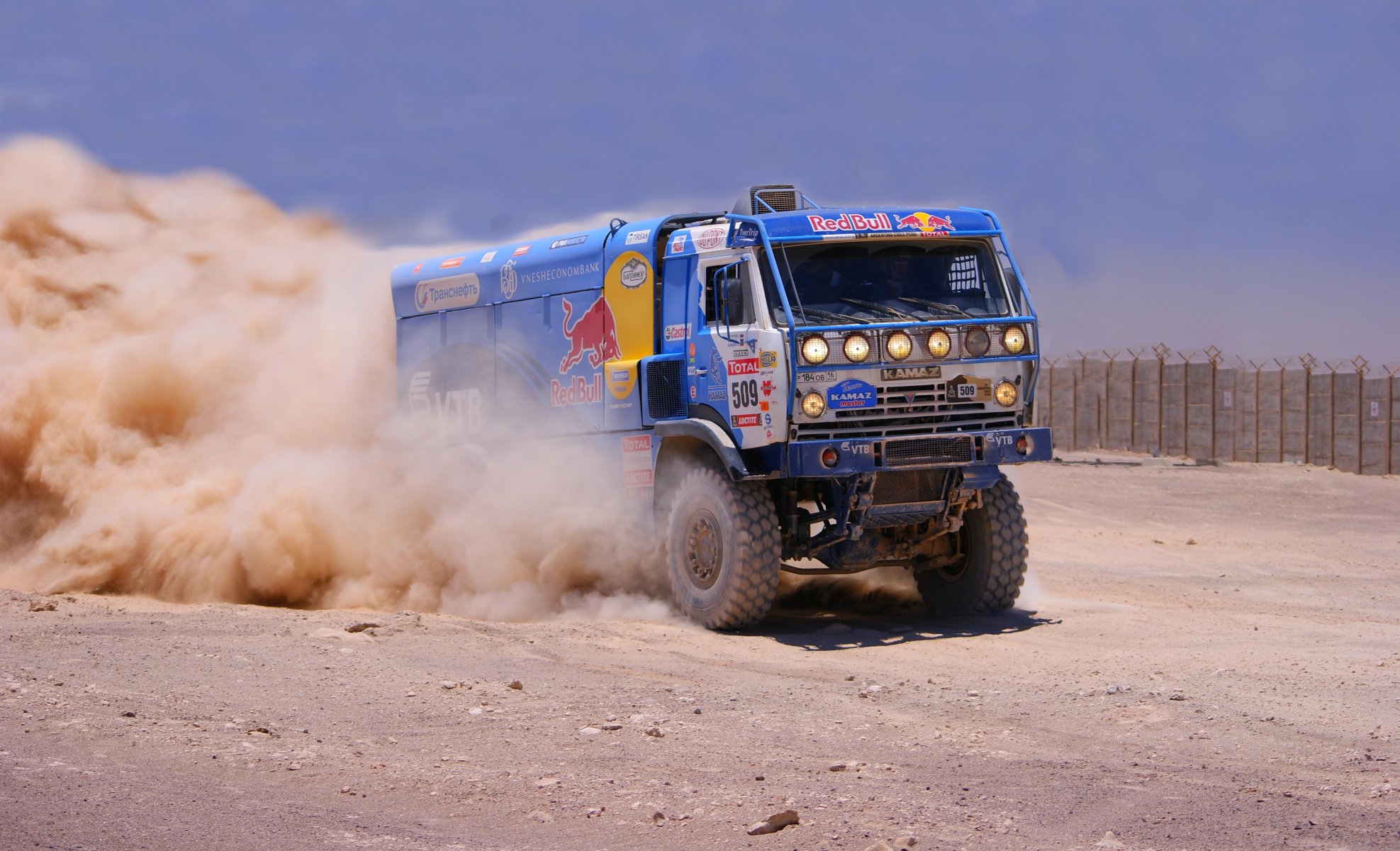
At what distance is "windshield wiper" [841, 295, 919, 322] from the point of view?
34.7 ft

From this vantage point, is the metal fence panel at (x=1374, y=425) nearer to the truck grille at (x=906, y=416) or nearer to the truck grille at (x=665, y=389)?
the truck grille at (x=906, y=416)

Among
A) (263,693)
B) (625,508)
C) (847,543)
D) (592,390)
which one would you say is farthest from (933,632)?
(263,693)

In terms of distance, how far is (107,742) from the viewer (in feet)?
21.9

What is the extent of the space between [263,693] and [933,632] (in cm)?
530

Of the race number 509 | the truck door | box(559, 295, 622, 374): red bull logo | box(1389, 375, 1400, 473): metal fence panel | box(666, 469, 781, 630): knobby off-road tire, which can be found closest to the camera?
the truck door

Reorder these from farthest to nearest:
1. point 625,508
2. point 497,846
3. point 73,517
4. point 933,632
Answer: point 73,517
point 625,508
point 933,632
point 497,846

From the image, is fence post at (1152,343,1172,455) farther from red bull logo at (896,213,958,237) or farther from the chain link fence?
red bull logo at (896,213,958,237)

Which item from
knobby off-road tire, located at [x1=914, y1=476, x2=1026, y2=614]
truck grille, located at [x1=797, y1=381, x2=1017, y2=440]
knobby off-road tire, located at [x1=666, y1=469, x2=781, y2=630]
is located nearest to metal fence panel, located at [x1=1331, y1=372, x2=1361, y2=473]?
knobby off-road tire, located at [x1=914, y1=476, x2=1026, y2=614]

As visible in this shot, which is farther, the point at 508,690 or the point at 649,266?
the point at 649,266

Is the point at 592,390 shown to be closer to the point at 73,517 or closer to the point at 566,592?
the point at 566,592

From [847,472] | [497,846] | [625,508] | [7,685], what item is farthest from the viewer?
[625,508]

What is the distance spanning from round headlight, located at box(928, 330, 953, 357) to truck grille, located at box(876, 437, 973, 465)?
25.1 inches

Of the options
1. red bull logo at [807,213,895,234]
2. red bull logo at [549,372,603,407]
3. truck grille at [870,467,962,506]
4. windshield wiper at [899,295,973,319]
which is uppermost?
red bull logo at [807,213,895,234]

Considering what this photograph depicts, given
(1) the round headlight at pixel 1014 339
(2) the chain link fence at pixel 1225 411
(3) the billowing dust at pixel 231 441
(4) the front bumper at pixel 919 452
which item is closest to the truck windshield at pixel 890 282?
(1) the round headlight at pixel 1014 339
